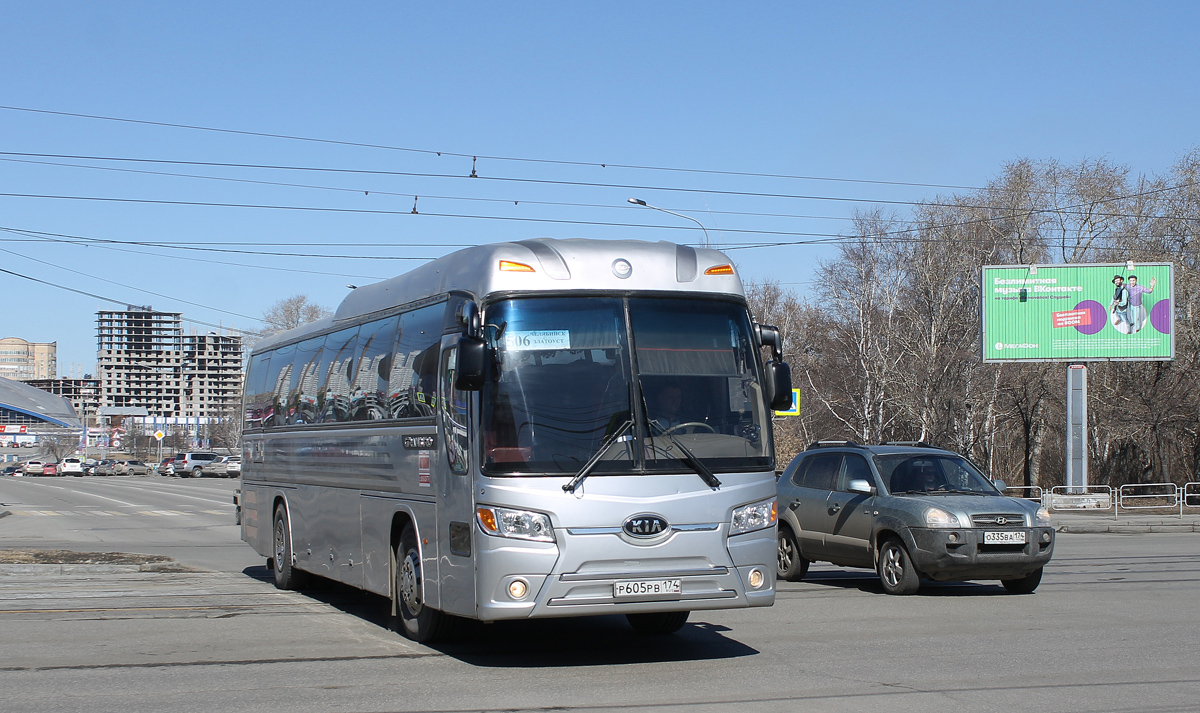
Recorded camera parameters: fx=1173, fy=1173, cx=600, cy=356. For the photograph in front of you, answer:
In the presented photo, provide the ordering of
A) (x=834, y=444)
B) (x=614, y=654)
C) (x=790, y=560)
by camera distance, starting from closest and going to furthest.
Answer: (x=614, y=654) → (x=834, y=444) → (x=790, y=560)

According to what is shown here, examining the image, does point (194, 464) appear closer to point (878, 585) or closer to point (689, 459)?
point (878, 585)

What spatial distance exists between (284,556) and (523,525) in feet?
21.3

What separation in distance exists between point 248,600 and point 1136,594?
9.63m

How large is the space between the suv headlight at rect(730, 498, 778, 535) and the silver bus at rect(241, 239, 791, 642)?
16 millimetres

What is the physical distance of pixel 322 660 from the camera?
8562 mm

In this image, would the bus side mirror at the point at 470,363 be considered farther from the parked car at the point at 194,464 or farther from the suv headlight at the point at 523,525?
the parked car at the point at 194,464

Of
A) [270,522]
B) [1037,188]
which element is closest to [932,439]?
[1037,188]

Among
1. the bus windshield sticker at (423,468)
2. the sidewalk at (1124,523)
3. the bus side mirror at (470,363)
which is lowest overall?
the sidewalk at (1124,523)

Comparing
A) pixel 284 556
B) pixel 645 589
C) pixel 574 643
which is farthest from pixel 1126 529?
pixel 645 589

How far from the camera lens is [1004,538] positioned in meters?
12.5

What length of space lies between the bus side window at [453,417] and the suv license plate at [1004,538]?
6.58 m

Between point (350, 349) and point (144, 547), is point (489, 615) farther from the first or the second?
point (144, 547)

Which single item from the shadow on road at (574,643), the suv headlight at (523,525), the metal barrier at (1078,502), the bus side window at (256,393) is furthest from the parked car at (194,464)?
the suv headlight at (523,525)

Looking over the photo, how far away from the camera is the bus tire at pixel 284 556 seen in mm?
13305
